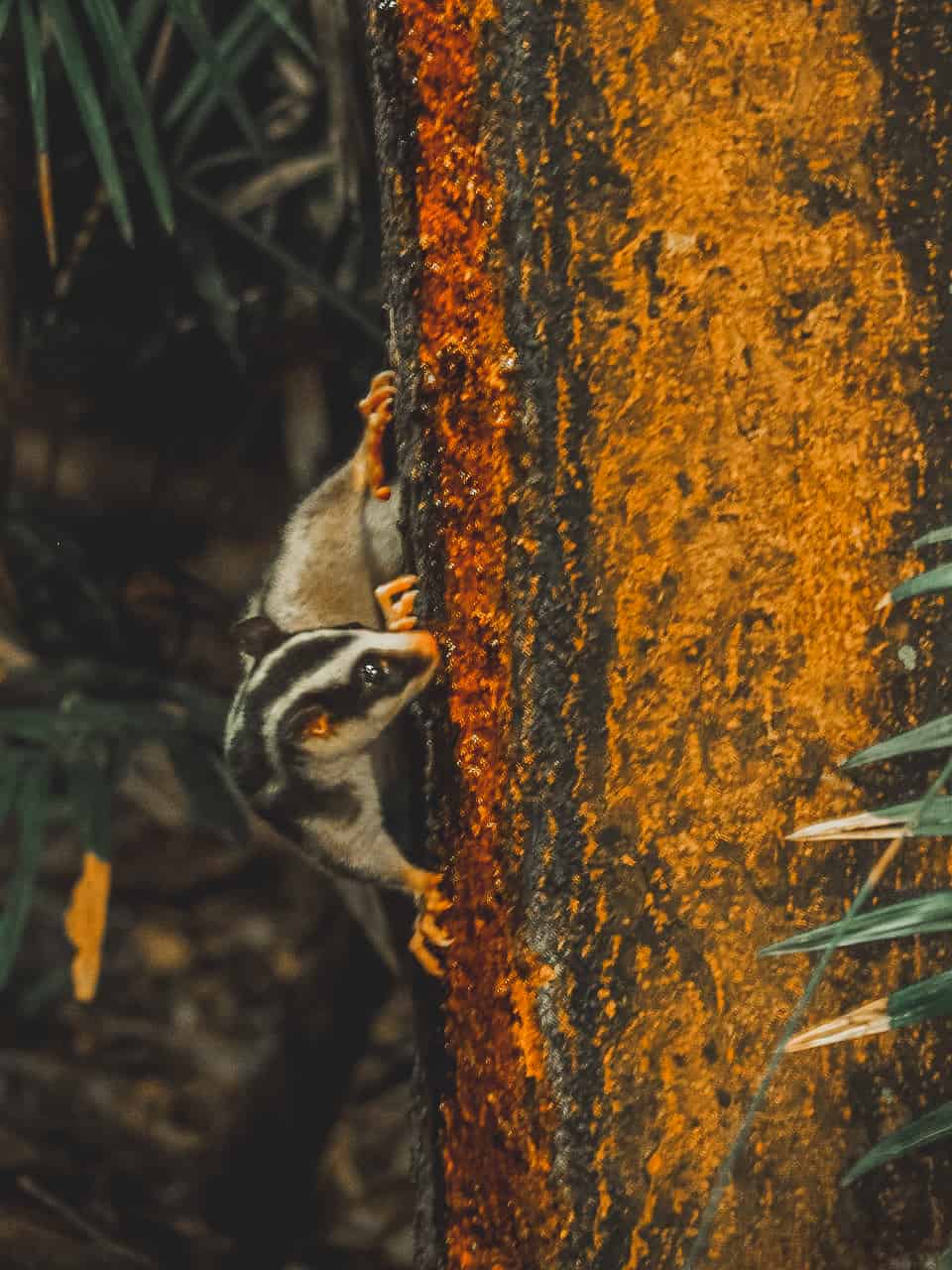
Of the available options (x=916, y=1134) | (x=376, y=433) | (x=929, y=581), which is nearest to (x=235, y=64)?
(x=376, y=433)

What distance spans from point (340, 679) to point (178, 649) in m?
2.39

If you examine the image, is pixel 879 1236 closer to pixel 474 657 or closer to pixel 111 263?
pixel 474 657

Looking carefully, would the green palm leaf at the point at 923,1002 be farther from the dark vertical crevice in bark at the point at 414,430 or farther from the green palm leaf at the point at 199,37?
the green palm leaf at the point at 199,37

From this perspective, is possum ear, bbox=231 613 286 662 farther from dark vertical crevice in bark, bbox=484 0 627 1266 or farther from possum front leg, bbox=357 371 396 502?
dark vertical crevice in bark, bbox=484 0 627 1266

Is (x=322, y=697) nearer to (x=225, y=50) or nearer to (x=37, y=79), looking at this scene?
(x=37, y=79)

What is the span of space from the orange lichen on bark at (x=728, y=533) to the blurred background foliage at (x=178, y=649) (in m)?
1.66

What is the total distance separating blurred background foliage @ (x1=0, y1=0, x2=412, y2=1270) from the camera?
3.12 m

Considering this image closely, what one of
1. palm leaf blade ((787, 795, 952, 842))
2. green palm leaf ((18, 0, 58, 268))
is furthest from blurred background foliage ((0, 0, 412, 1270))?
palm leaf blade ((787, 795, 952, 842))

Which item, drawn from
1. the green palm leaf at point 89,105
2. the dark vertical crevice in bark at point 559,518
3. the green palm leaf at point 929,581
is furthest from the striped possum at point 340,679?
the green palm leaf at point 89,105

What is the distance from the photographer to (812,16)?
1218 mm

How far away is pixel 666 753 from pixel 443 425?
1.30ft

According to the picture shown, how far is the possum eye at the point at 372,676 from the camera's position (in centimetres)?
151

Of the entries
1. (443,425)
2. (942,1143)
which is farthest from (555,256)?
(942,1143)

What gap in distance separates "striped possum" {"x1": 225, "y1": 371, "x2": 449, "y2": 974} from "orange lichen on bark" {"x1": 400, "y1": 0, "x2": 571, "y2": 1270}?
0.08m
